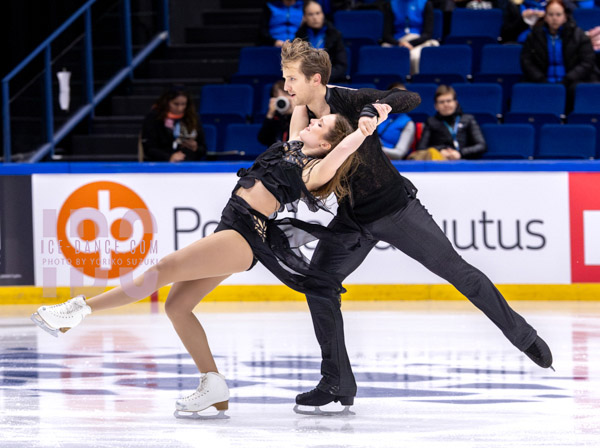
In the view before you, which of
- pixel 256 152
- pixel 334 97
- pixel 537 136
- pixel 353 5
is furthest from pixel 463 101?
pixel 334 97

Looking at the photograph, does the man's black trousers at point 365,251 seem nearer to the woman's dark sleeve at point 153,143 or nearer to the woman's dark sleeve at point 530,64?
the woman's dark sleeve at point 153,143

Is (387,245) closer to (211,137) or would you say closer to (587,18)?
(211,137)

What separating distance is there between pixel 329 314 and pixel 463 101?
5584 millimetres

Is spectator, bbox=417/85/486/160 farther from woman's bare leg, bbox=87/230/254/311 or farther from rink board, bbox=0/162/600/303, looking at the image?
woman's bare leg, bbox=87/230/254/311

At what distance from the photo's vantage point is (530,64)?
9.35 metres

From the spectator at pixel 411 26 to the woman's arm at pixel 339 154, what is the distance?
21.2 ft

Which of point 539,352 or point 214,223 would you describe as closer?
point 539,352

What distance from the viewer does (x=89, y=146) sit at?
34.4 feet

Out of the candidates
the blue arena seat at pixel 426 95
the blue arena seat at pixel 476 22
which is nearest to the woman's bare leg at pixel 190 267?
the blue arena seat at pixel 426 95

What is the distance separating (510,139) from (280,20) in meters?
2.91

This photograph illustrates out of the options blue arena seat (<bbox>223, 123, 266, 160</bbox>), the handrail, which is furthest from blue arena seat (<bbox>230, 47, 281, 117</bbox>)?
the handrail

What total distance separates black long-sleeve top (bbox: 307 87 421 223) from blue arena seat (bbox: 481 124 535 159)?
15.5 feet

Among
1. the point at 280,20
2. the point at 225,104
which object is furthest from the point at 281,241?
the point at 280,20

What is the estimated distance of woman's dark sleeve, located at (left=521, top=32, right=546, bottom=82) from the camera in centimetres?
931
